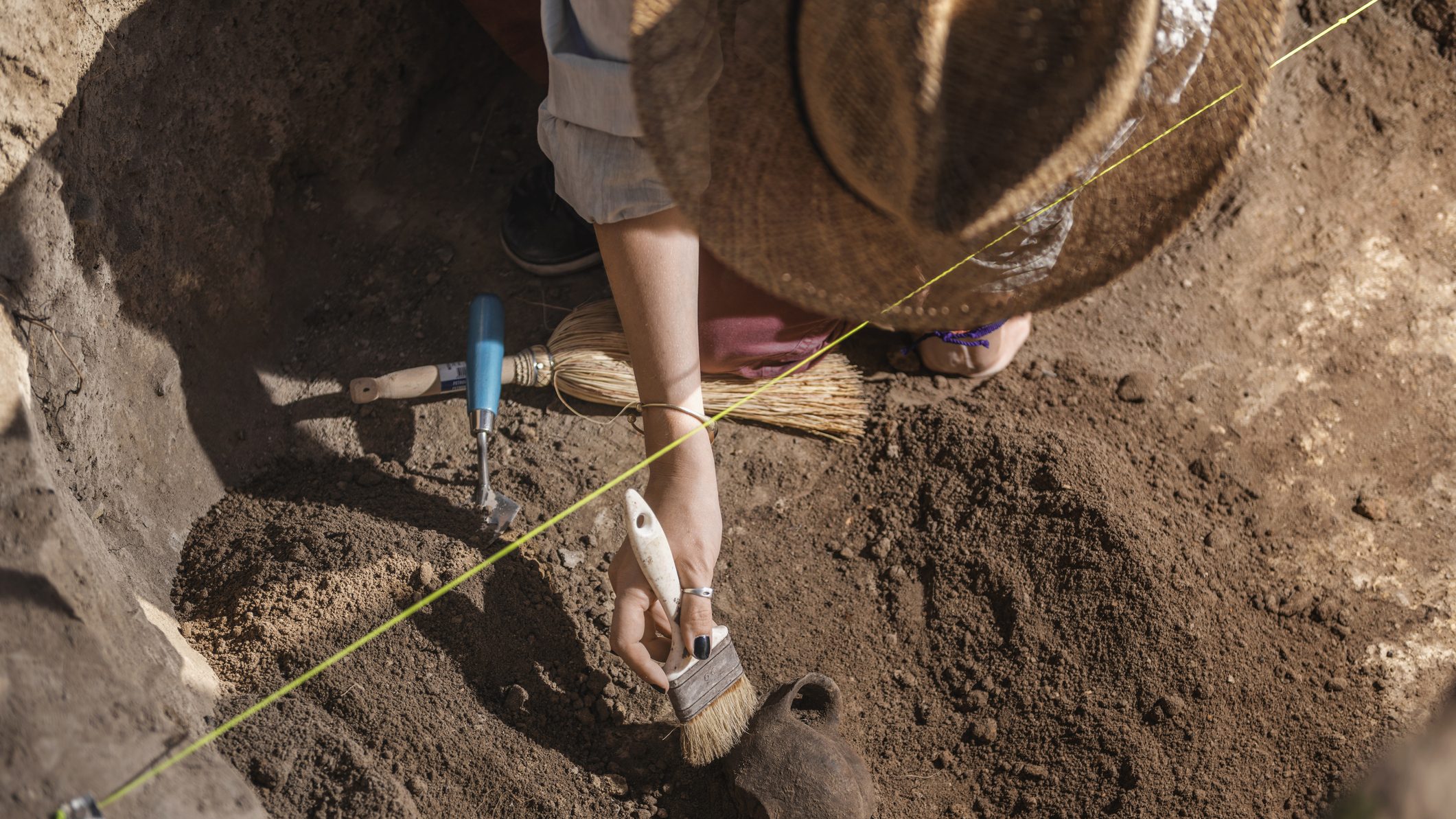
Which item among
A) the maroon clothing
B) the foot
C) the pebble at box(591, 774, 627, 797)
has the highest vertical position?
the maroon clothing

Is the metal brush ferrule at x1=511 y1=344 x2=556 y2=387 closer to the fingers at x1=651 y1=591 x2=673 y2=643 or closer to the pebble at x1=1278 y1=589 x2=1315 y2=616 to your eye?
the fingers at x1=651 y1=591 x2=673 y2=643

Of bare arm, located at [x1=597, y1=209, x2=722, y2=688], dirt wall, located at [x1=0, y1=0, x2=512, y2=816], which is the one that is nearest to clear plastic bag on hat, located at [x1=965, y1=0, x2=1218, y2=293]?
bare arm, located at [x1=597, y1=209, x2=722, y2=688]

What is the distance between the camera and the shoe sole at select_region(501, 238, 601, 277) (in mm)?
2125

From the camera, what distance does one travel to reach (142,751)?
1.08 meters

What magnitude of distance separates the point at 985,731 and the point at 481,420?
1.04 meters

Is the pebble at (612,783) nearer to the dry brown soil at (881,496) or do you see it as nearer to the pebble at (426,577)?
the dry brown soil at (881,496)

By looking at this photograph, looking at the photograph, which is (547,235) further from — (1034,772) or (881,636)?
(1034,772)

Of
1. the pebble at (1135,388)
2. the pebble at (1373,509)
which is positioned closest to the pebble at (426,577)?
the pebble at (1135,388)

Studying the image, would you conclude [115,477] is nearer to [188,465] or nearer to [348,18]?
[188,465]

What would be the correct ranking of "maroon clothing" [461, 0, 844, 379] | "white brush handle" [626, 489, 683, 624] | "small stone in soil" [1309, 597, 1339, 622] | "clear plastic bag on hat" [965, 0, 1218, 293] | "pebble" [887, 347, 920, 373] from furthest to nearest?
1. "pebble" [887, 347, 920, 373]
2. "maroon clothing" [461, 0, 844, 379]
3. "small stone in soil" [1309, 597, 1339, 622]
4. "white brush handle" [626, 489, 683, 624]
5. "clear plastic bag on hat" [965, 0, 1218, 293]

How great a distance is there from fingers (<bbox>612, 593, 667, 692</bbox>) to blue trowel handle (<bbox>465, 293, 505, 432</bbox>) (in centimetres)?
50

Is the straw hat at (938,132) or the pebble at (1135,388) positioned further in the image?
the pebble at (1135,388)

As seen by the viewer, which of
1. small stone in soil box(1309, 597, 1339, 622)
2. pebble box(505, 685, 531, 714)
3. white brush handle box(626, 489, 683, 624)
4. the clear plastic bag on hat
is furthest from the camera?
small stone in soil box(1309, 597, 1339, 622)

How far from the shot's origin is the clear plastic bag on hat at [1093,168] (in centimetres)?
120
